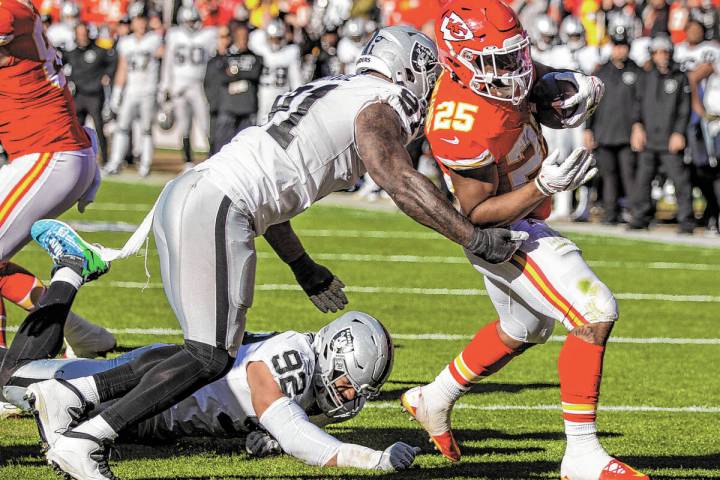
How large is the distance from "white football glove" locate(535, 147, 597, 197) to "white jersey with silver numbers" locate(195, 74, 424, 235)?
0.47 m

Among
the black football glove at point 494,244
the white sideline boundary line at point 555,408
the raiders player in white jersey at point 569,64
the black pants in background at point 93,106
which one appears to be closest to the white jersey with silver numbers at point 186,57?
the black pants in background at point 93,106

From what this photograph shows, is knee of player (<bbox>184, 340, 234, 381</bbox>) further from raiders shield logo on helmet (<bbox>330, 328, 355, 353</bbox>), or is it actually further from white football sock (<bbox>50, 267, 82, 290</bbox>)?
white football sock (<bbox>50, 267, 82, 290</bbox>)

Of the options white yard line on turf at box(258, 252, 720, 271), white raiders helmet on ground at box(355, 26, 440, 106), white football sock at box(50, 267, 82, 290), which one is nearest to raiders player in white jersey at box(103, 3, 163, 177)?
white yard line on turf at box(258, 252, 720, 271)

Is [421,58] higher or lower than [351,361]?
higher

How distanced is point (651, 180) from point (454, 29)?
962 centimetres

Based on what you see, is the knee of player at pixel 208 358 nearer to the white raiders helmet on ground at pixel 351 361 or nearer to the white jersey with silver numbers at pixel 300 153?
the white jersey with silver numbers at pixel 300 153

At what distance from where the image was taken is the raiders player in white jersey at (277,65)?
16719mm

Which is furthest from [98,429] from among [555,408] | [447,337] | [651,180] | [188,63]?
[188,63]

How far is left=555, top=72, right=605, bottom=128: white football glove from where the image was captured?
511 centimetres

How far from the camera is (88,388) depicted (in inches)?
184

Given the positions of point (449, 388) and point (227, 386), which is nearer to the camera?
point (227, 386)

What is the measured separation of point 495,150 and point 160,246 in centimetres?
126

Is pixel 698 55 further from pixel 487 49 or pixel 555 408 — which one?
pixel 487 49

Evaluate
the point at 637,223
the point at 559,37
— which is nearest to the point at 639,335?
the point at 637,223
